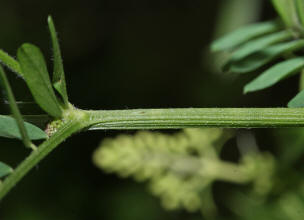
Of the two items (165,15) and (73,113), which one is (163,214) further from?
(73,113)

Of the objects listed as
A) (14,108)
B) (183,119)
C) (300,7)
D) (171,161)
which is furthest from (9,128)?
A: (171,161)

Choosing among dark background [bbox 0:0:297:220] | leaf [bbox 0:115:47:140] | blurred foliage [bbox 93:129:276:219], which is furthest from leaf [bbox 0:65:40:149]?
dark background [bbox 0:0:297:220]

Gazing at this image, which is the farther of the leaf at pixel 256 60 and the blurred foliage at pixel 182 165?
the blurred foliage at pixel 182 165

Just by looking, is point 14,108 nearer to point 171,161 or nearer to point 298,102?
point 298,102

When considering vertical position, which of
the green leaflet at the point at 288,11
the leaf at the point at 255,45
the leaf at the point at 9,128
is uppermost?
the leaf at the point at 9,128

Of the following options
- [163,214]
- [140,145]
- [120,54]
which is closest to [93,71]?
[120,54]

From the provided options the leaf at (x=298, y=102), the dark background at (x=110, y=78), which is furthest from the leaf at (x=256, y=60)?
the dark background at (x=110, y=78)

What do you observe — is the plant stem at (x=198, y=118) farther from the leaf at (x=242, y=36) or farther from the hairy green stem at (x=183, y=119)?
the leaf at (x=242, y=36)
